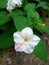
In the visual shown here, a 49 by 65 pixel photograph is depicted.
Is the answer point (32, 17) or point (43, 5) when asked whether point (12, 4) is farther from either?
point (43, 5)

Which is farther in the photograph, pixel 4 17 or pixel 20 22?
pixel 4 17

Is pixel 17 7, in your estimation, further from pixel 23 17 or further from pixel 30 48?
pixel 30 48

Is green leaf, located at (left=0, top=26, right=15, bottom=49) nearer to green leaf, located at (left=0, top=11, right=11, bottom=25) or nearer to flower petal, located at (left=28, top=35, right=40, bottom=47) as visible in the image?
green leaf, located at (left=0, top=11, right=11, bottom=25)

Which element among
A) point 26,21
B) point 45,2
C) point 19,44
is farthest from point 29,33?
point 45,2

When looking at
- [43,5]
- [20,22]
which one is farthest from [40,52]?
[43,5]

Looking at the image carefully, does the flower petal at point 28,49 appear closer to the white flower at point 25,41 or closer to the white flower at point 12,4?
the white flower at point 25,41

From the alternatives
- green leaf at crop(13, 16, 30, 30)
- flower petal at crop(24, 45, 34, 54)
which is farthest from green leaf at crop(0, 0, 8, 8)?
flower petal at crop(24, 45, 34, 54)
